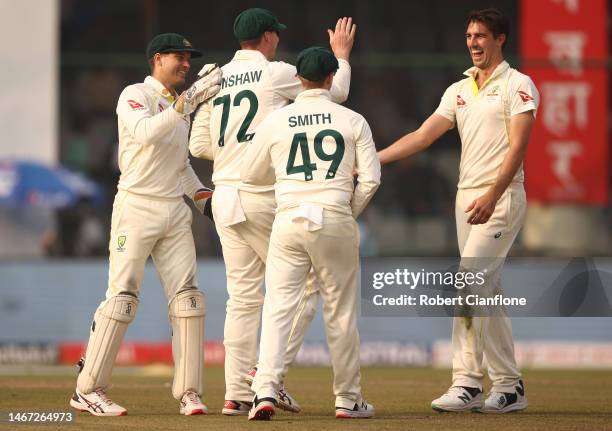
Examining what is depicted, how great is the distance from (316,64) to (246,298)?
58.6 inches

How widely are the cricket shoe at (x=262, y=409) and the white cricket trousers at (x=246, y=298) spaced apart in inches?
20.6

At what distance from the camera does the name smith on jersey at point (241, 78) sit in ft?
30.4

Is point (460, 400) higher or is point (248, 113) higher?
point (248, 113)

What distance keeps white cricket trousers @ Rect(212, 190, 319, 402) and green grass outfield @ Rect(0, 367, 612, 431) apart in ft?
1.08

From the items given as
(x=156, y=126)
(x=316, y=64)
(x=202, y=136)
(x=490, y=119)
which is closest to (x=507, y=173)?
(x=490, y=119)

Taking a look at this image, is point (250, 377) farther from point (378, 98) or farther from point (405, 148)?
point (378, 98)

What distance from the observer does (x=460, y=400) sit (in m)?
9.34

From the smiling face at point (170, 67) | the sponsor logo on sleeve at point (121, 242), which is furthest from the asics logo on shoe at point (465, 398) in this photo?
the smiling face at point (170, 67)

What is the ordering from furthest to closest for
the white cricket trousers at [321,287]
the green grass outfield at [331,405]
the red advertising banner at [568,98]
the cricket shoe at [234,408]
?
1. the red advertising banner at [568,98]
2. the cricket shoe at [234,408]
3. the white cricket trousers at [321,287]
4. the green grass outfield at [331,405]

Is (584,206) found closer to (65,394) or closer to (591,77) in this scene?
(591,77)

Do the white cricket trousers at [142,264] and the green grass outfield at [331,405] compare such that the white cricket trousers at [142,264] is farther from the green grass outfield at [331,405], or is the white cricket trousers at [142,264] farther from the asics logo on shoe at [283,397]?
the asics logo on shoe at [283,397]

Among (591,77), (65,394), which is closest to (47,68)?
(591,77)

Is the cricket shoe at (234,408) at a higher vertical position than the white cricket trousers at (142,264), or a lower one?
lower

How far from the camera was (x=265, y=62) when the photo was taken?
9.31 meters
